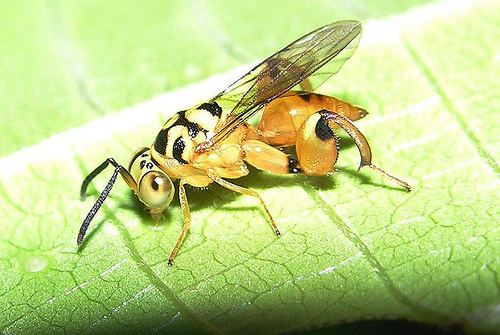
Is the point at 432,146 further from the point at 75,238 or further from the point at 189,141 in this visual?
the point at 75,238

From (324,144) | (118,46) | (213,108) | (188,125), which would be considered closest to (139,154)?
(188,125)

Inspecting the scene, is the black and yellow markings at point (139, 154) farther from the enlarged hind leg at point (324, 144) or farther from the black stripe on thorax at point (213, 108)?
the enlarged hind leg at point (324, 144)

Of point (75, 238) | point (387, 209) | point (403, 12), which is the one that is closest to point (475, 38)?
point (403, 12)

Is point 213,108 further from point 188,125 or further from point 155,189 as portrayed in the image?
point 155,189

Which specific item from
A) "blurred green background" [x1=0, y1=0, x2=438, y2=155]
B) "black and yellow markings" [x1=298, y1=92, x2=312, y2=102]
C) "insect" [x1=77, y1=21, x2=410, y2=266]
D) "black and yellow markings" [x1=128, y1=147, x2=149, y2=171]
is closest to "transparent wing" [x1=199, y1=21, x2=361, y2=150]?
"insect" [x1=77, y1=21, x2=410, y2=266]

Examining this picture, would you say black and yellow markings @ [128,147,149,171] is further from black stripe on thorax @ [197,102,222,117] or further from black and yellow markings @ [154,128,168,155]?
black stripe on thorax @ [197,102,222,117]

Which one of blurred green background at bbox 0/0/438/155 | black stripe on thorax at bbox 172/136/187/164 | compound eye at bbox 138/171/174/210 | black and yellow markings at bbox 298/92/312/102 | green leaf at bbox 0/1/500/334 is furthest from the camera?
blurred green background at bbox 0/0/438/155
